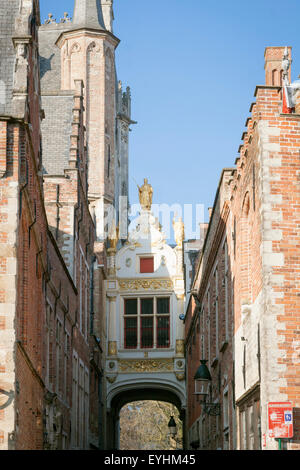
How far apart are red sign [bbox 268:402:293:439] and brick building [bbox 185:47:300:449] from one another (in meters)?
0.27

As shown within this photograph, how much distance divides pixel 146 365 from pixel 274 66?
92.7 ft

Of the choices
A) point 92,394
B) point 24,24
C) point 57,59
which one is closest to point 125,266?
point 92,394

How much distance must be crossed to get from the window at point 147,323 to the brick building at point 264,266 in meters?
23.2

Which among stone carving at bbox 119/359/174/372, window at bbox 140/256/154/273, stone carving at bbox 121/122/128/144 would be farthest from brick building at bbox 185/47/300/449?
stone carving at bbox 121/122/128/144

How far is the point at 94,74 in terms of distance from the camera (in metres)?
53.3

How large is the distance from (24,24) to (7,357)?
7119 mm

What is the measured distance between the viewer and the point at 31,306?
67.0ft

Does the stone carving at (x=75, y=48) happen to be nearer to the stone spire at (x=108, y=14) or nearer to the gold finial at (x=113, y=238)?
the stone spire at (x=108, y=14)

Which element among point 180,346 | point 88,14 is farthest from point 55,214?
point 88,14

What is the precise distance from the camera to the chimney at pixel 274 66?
59.5ft

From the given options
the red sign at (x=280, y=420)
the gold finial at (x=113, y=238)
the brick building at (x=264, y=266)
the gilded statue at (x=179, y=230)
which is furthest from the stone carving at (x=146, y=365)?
the red sign at (x=280, y=420)

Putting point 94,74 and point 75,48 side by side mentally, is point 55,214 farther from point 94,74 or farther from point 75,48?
point 75,48

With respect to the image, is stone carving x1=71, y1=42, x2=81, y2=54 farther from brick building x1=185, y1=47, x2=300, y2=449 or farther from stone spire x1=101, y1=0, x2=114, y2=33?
brick building x1=185, y1=47, x2=300, y2=449

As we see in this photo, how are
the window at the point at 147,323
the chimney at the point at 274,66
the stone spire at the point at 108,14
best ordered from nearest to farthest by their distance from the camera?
the chimney at the point at 274,66, the window at the point at 147,323, the stone spire at the point at 108,14
